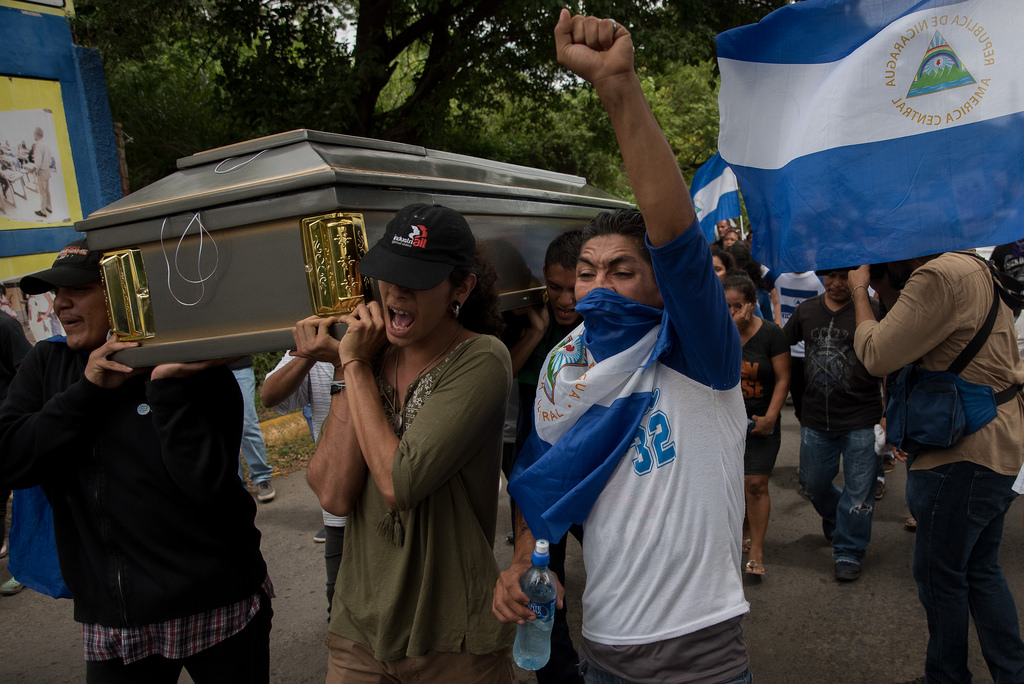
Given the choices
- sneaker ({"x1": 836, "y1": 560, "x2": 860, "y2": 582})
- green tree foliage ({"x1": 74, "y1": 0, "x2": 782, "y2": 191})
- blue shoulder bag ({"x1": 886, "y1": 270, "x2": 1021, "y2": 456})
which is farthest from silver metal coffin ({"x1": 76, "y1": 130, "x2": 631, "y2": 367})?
green tree foliage ({"x1": 74, "y1": 0, "x2": 782, "y2": 191})

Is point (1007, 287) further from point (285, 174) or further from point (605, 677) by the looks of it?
point (285, 174)

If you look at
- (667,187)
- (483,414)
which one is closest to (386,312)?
(483,414)

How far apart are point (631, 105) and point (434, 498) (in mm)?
1079

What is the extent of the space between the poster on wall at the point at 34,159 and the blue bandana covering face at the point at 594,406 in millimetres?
5333

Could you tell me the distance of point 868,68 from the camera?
235cm

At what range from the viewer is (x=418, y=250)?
181 cm

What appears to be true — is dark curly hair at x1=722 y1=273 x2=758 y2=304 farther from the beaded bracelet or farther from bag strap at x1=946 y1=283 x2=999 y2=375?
the beaded bracelet

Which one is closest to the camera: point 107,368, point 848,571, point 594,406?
point 594,406

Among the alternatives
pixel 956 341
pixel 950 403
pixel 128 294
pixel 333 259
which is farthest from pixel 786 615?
pixel 128 294

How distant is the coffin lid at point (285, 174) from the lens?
1.86m

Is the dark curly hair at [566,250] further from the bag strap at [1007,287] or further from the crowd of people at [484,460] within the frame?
the bag strap at [1007,287]

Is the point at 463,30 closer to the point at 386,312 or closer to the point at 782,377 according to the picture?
the point at 782,377

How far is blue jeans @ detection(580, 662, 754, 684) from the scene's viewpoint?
169cm

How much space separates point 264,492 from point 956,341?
4768 millimetres
